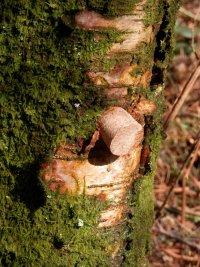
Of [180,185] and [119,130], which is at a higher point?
[119,130]

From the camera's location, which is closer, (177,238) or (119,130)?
(119,130)

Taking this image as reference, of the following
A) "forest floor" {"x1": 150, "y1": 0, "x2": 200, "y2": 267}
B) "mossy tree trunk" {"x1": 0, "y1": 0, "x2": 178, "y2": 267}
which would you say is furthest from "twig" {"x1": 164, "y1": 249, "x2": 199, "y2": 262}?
"mossy tree trunk" {"x1": 0, "y1": 0, "x2": 178, "y2": 267}

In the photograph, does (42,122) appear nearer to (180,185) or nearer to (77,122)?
(77,122)

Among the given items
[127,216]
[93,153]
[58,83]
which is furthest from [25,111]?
[127,216]

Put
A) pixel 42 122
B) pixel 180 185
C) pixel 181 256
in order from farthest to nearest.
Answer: pixel 180 185
pixel 181 256
pixel 42 122

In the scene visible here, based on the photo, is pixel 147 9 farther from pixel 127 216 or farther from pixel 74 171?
pixel 127 216

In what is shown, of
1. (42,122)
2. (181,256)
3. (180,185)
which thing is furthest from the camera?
(180,185)

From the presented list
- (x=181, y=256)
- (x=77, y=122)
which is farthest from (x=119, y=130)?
(x=181, y=256)
